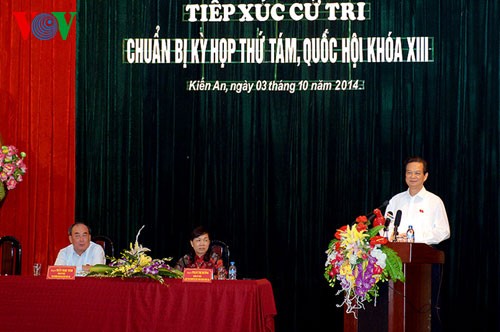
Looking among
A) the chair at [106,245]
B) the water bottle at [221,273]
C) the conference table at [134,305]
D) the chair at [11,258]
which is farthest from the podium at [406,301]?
the chair at [11,258]

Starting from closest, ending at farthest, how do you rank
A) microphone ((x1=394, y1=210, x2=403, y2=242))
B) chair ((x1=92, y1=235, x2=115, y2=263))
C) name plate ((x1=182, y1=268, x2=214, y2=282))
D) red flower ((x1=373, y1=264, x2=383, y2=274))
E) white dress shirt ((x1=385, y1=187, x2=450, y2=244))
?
red flower ((x1=373, y1=264, x2=383, y2=274))
microphone ((x1=394, y1=210, x2=403, y2=242))
name plate ((x1=182, y1=268, x2=214, y2=282))
white dress shirt ((x1=385, y1=187, x2=450, y2=244))
chair ((x1=92, y1=235, x2=115, y2=263))

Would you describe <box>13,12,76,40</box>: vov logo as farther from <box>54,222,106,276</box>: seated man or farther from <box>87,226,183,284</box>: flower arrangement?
<box>87,226,183,284</box>: flower arrangement

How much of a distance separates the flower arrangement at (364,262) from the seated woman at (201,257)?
55.0 inches

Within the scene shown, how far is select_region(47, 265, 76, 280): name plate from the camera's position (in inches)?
183

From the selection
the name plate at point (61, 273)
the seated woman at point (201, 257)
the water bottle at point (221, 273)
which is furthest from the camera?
the seated woman at point (201, 257)

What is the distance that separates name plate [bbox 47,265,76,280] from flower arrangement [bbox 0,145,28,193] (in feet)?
5.99

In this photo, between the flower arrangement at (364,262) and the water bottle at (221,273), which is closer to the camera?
the flower arrangement at (364,262)

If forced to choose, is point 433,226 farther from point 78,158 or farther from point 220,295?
point 78,158

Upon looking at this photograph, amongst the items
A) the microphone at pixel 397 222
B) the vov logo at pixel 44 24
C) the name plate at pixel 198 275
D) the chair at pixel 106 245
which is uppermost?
the vov logo at pixel 44 24

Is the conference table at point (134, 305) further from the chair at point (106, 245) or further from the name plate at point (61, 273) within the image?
the chair at point (106, 245)

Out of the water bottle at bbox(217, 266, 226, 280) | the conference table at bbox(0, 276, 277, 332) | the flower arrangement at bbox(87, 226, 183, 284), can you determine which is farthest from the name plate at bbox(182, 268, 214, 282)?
the water bottle at bbox(217, 266, 226, 280)

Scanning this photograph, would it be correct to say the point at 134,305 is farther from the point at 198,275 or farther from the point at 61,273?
the point at 61,273

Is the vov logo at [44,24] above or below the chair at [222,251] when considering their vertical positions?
above

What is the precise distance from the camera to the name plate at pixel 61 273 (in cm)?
464
